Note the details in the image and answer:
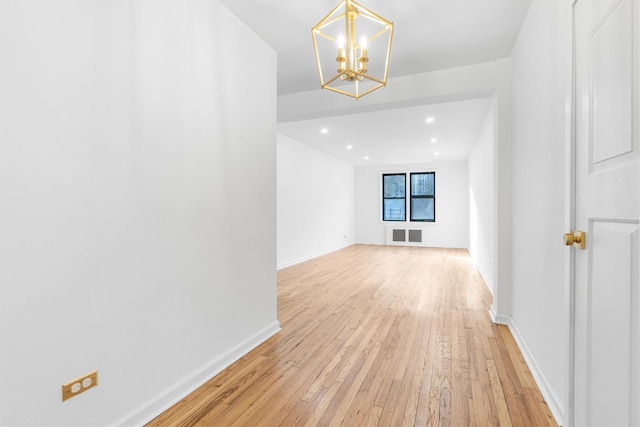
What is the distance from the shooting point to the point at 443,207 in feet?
30.2

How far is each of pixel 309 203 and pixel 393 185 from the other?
3772 millimetres

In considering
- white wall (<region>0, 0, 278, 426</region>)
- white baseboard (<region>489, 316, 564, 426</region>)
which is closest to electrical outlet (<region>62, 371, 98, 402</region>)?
white wall (<region>0, 0, 278, 426</region>)

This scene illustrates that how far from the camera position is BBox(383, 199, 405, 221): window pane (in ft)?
32.0

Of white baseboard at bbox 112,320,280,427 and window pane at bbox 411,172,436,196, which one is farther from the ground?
window pane at bbox 411,172,436,196

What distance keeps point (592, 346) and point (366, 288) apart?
3350 mm

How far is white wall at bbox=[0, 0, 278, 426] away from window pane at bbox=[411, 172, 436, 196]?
26.0 feet

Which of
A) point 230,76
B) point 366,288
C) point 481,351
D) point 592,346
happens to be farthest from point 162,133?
point 366,288

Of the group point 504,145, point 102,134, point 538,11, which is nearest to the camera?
point 102,134

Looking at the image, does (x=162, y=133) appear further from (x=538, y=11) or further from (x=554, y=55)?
(x=538, y=11)

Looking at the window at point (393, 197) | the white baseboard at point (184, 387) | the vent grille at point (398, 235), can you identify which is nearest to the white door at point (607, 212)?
the white baseboard at point (184, 387)

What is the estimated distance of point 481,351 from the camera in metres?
2.41

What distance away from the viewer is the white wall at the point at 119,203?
118cm

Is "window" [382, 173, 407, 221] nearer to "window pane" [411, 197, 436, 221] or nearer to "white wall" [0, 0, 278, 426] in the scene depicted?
"window pane" [411, 197, 436, 221]

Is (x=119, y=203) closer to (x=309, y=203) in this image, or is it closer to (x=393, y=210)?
(x=309, y=203)
